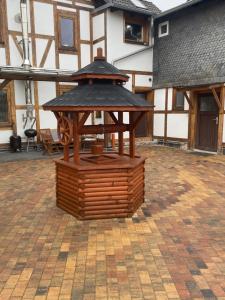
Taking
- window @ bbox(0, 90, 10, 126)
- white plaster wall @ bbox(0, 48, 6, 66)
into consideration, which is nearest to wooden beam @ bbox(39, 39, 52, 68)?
white plaster wall @ bbox(0, 48, 6, 66)

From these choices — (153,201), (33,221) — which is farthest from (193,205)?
(33,221)

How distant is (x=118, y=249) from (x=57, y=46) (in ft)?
32.2

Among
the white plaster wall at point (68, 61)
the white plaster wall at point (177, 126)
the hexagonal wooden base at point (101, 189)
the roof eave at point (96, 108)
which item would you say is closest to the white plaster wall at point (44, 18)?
the white plaster wall at point (68, 61)

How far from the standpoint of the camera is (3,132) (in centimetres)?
1060

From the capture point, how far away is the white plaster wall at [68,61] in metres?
11.4

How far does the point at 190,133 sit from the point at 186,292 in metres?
9.10

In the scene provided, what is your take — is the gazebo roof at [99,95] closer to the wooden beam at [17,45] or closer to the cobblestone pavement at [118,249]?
the cobblestone pavement at [118,249]

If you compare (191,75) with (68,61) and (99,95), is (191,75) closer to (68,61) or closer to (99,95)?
(68,61)

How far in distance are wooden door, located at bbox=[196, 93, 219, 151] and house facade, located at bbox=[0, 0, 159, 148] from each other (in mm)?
2939

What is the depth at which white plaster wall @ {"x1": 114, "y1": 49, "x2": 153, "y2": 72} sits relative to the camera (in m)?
11.8

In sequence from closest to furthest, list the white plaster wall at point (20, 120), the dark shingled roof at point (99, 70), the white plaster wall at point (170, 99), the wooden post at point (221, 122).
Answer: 1. the dark shingled roof at point (99, 70)
2. the wooden post at point (221, 122)
3. the white plaster wall at point (20, 120)
4. the white plaster wall at point (170, 99)

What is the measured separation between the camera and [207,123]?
35.2 ft

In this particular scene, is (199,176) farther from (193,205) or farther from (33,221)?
(33,221)

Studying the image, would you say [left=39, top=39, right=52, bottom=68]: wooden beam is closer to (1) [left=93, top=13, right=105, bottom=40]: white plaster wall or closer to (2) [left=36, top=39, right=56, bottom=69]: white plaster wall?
(2) [left=36, top=39, right=56, bottom=69]: white plaster wall
